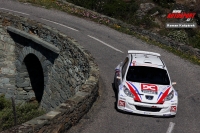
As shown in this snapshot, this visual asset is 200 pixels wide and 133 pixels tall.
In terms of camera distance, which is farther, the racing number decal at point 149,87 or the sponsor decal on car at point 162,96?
the racing number decal at point 149,87

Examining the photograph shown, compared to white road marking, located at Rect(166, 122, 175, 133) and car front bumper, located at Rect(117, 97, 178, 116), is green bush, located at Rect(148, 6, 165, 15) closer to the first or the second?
car front bumper, located at Rect(117, 97, 178, 116)

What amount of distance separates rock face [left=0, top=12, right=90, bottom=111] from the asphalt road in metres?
1.44

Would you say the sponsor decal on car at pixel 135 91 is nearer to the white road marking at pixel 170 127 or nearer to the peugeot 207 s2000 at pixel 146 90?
the peugeot 207 s2000 at pixel 146 90

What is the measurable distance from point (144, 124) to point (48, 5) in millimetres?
16188

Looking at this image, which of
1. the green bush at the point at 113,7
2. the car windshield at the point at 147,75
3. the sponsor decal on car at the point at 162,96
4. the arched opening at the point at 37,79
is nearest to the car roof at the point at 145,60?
the car windshield at the point at 147,75

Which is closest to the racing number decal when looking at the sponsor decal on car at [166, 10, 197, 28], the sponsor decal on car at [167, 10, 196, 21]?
the sponsor decal on car at [166, 10, 197, 28]

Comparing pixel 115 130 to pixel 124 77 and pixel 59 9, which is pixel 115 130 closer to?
pixel 124 77

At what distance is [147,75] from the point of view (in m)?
11.3

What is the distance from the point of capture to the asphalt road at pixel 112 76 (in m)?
9.96

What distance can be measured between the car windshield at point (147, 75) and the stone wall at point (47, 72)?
1188 millimetres

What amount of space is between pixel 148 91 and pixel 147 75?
0.94m

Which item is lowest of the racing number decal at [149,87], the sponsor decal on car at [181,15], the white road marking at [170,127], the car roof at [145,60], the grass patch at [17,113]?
the grass patch at [17,113]

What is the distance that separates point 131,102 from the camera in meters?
10.3

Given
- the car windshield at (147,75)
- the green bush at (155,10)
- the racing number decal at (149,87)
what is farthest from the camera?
the green bush at (155,10)
